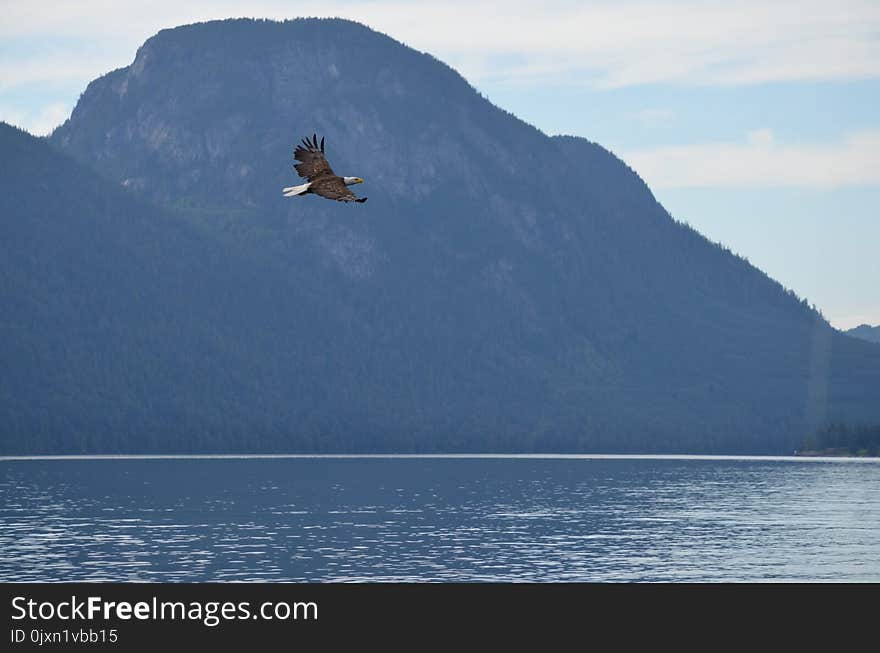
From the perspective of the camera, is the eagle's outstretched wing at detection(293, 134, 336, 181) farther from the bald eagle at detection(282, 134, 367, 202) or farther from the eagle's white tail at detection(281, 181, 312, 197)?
the eagle's white tail at detection(281, 181, 312, 197)

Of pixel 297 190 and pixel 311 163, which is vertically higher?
pixel 311 163

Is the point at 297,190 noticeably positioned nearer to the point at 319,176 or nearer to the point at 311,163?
the point at 319,176

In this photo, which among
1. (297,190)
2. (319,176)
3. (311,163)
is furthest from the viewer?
(311,163)

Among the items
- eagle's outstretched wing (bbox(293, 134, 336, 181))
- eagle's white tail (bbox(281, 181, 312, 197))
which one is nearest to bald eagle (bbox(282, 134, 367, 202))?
eagle's outstretched wing (bbox(293, 134, 336, 181))

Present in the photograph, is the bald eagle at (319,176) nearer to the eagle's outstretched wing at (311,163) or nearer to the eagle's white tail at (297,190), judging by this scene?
the eagle's outstretched wing at (311,163)

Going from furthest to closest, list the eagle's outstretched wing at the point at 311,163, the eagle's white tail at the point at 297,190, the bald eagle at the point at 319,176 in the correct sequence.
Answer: the eagle's outstretched wing at the point at 311,163 < the bald eagle at the point at 319,176 < the eagle's white tail at the point at 297,190

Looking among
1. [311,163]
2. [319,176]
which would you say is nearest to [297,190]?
[319,176]

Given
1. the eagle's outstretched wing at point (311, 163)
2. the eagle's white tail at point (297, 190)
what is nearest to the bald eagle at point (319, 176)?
the eagle's outstretched wing at point (311, 163)

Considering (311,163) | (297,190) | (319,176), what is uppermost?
(311,163)

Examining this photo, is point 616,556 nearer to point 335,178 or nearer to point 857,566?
point 857,566
